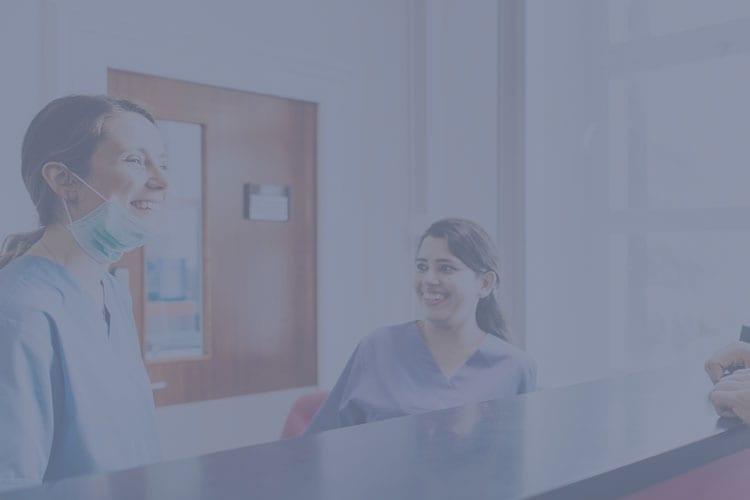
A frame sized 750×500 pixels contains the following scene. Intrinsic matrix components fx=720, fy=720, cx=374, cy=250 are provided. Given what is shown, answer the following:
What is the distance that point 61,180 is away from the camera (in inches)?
46.3

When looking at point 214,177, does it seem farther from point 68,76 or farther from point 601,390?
point 601,390

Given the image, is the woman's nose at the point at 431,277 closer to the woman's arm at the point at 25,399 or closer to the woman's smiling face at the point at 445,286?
the woman's smiling face at the point at 445,286

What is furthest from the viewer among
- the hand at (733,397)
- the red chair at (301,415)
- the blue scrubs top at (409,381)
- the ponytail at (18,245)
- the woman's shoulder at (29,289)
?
the red chair at (301,415)

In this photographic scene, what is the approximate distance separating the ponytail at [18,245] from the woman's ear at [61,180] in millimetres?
74

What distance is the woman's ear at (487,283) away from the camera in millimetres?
1937

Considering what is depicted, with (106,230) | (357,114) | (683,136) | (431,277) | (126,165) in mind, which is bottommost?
(431,277)

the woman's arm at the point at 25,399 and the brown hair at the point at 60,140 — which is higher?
the brown hair at the point at 60,140

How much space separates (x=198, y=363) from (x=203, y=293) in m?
0.26

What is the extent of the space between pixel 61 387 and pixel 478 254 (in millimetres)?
1186

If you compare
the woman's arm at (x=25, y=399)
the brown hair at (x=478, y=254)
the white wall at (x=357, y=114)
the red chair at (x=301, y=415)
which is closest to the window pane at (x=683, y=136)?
the white wall at (x=357, y=114)

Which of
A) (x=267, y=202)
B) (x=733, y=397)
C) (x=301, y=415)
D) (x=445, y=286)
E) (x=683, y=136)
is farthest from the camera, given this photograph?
(x=267, y=202)

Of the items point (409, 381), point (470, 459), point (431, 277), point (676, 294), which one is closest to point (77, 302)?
point (470, 459)

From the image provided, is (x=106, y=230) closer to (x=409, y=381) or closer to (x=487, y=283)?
(x=409, y=381)

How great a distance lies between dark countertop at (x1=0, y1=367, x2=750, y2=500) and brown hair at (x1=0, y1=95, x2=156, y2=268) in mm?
732
